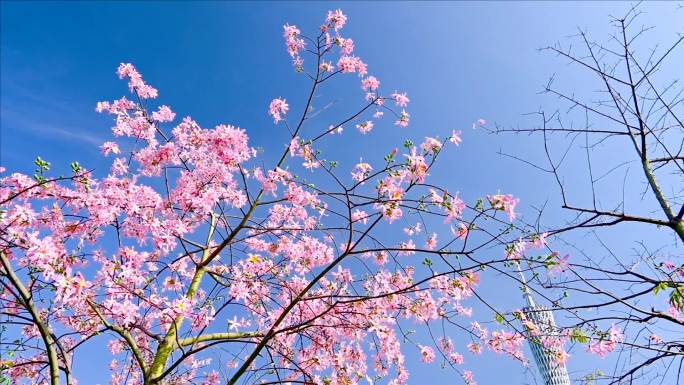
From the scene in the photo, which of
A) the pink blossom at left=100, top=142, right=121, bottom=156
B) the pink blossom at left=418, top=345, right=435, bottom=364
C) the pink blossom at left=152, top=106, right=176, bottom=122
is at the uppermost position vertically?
the pink blossom at left=152, top=106, right=176, bottom=122

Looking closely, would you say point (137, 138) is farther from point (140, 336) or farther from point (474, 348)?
point (474, 348)

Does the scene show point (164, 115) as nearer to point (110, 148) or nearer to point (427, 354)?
point (110, 148)

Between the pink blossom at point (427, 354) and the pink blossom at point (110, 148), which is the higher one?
the pink blossom at point (110, 148)

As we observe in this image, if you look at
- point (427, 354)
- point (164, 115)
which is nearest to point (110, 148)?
point (164, 115)

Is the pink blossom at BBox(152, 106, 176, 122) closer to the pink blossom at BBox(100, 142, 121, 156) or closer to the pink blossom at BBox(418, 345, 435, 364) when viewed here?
the pink blossom at BBox(100, 142, 121, 156)

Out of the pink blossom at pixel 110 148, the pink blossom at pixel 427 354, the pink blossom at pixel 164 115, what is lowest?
the pink blossom at pixel 427 354

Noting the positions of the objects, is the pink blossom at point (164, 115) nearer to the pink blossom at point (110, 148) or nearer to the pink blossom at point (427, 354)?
the pink blossom at point (110, 148)

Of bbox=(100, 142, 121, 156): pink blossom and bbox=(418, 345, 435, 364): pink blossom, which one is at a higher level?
bbox=(100, 142, 121, 156): pink blossom

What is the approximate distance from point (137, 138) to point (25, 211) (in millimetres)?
2230

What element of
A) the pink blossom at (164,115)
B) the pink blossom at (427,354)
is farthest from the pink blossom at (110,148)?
the pink blossom at (427,354)

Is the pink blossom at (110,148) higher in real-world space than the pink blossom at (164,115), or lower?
lower

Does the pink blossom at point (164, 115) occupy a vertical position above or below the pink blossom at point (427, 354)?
above

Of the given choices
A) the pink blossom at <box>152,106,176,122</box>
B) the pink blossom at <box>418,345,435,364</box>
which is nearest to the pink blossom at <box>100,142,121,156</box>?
the pink blossom at <box>152,106,176,122</box>

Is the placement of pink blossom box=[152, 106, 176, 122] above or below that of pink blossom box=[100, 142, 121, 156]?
above
